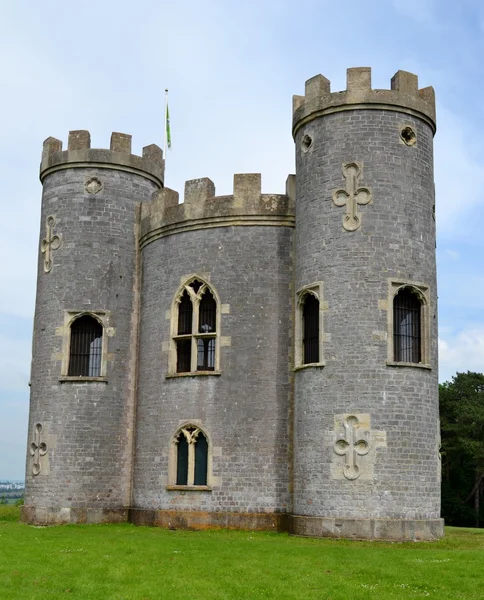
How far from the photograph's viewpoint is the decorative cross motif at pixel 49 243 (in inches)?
1032

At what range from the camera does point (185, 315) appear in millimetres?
24234

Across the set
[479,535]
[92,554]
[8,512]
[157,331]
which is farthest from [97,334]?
[479,535]

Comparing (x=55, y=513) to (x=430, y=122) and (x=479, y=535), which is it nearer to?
(x=479, y=535)

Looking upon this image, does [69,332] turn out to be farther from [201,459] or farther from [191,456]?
[201,459]

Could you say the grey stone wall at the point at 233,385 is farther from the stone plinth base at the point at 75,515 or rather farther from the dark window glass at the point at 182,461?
the stone plinth base at the point at 75,515

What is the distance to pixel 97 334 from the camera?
25.7 m

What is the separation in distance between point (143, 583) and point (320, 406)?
8.45 metres

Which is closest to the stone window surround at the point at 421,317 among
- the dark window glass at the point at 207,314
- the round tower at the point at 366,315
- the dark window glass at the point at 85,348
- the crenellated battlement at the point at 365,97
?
the round tower at the point at 366,315

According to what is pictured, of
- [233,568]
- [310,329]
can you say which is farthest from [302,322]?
[233,568]

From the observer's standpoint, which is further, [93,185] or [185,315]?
[93,185]

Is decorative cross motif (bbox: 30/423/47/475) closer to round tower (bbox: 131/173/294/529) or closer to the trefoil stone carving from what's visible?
round tower (bbox: 131/173/294/529)

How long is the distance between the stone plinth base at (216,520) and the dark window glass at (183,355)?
159 inches

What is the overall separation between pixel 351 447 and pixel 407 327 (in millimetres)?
3490

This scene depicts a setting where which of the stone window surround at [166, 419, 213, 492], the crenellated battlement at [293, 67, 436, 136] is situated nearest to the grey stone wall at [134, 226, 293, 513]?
the stone window surround at [166, 419, 213, 492]
